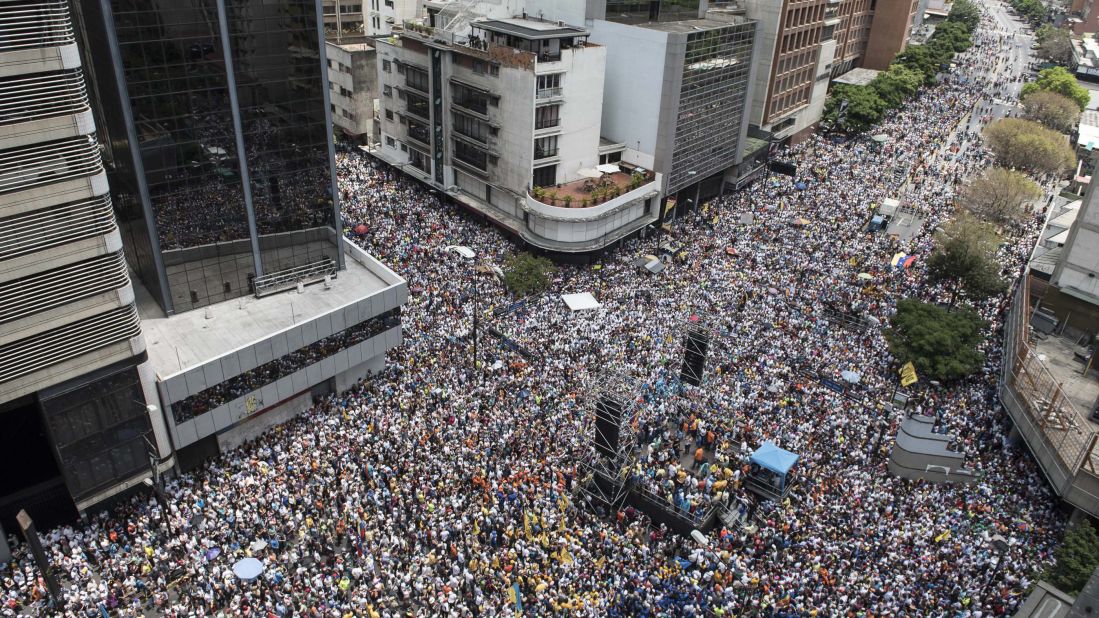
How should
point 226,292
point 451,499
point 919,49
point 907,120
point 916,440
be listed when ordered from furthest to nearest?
1. point 919,49
2. point 907,120
3. point 226,292
4. point 916,440
5. point 451,499

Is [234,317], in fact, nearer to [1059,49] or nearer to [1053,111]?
[1053,111]

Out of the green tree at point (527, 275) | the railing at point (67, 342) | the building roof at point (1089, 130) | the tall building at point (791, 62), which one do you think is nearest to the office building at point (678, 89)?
the tall building at point (791, 62)

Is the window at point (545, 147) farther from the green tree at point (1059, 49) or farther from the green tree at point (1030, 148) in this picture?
the green tree at point (1059, 49)

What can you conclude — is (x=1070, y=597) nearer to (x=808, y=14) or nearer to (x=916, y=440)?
(x=916, y=440)

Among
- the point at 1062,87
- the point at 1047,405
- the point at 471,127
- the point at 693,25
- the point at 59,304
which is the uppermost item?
the point at 693,25

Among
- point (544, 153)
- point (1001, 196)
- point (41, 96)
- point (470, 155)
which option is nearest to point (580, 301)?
point (544, 153)

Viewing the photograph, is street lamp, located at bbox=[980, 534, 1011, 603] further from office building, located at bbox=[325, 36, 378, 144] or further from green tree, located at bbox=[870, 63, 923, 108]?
green tree, located at bbox=[870, 63, 923, 108]

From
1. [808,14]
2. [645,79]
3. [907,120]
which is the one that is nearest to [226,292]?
[645,79]
